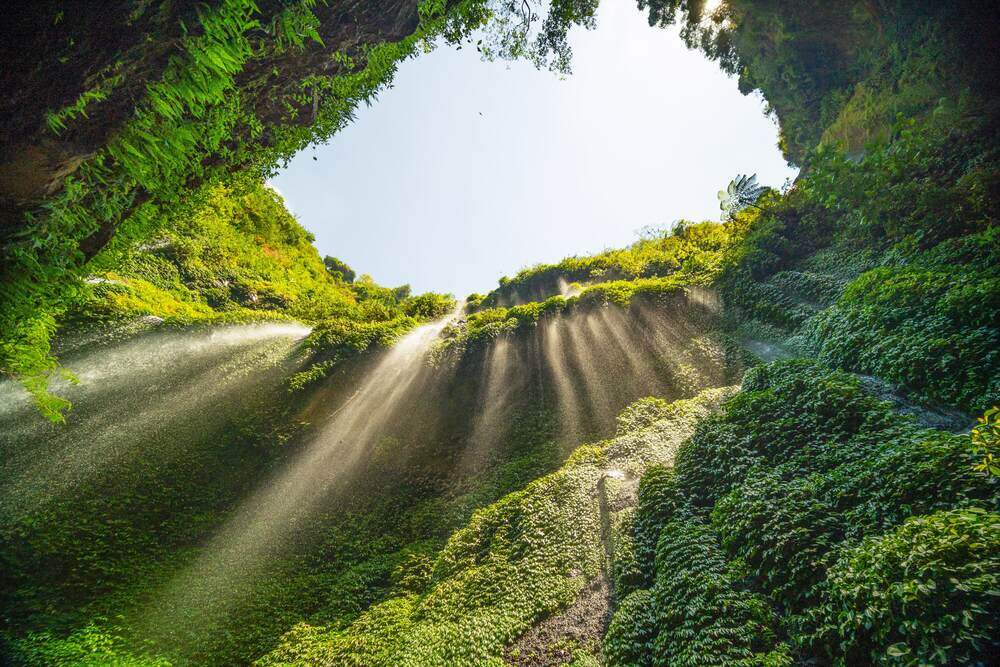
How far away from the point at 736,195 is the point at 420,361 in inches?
801

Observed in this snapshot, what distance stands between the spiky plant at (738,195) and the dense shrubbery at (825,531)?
52.5 feet

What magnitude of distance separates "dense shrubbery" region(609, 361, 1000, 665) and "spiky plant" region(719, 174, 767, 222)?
16.0 meters

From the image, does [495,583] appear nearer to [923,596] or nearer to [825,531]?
[825,531]

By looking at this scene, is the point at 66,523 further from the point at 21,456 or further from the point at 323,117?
the point at 323,117

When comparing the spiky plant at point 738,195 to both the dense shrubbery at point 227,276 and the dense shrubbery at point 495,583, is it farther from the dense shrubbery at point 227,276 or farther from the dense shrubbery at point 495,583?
the dense shrubbery at point 227,276

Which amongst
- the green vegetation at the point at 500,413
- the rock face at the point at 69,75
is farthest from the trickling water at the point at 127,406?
the rock face at the point at 69,75

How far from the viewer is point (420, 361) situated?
50.1ft

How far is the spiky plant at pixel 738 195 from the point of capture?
817 inches

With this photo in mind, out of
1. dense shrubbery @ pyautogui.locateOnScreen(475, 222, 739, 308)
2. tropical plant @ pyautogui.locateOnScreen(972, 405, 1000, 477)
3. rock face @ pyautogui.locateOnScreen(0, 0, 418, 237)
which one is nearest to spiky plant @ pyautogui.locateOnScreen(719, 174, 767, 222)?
dense shrubbery @ pyautogui.locateOnScreen(475, 222, 739, 308)

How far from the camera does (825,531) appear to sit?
516 cm

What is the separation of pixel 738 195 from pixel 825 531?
70.8 ft

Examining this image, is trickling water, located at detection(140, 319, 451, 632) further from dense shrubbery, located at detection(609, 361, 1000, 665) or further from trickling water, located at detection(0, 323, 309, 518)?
dense shrubbery, located at detection(609, 361, 1000, 665)

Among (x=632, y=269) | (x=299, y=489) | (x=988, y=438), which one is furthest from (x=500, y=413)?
(x=632, y=269)

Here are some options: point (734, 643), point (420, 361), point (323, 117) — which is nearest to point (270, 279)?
point (420, 361)
